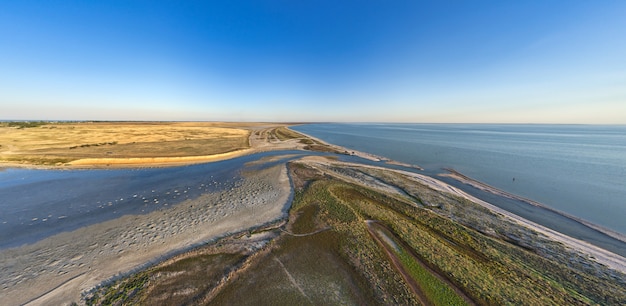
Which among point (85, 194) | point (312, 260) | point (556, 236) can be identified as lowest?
point (556, 236)

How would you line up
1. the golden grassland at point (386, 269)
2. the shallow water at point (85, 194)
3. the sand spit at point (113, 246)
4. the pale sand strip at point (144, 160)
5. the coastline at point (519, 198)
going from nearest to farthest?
1. the golden grassland at point (386, 269)
2. the sand spit at point (113, 246)
3. the shallow water at point (85, 194)
4. the coastline at point (519, 198)
5. the pale sand strip at point (144, 160)

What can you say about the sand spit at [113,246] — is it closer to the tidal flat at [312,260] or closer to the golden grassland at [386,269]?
the tidal flat at [312,260]

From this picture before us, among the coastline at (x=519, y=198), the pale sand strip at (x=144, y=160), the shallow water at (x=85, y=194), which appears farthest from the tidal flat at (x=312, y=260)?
the pale sand strip at (x=144, y=160)

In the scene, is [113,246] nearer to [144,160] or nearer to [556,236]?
[144,160]

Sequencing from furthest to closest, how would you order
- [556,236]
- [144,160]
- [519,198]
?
[144,160]
[519,198]
[556,236]

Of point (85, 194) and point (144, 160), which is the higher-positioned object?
point (144, 160)

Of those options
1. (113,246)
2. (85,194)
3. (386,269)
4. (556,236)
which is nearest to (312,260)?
(386,269)
